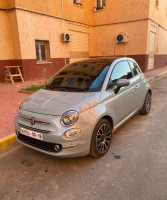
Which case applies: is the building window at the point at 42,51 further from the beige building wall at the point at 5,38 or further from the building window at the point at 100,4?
the building window at the point at 100,4

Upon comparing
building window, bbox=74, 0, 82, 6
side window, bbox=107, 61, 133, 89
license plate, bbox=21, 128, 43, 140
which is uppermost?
building window, bbox=74, 0, 82, 6

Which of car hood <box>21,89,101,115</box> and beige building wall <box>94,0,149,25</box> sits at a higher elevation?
beige building wall <box>94,0,149,25</box>

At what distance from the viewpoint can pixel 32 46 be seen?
10180 mm

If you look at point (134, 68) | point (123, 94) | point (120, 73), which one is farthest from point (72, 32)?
point (123, 94)

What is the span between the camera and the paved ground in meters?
2.16

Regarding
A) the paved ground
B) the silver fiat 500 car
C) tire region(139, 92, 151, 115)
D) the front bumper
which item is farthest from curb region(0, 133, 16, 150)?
tire region(139, 92, 151, 115)

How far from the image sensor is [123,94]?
3414 millimetres

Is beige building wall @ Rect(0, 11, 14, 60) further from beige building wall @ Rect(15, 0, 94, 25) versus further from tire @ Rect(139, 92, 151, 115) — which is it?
tire @ Rect(139, 92, 151, 115)

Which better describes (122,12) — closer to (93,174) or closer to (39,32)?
(39,32)

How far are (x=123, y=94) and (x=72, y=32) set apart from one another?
11.3 meters

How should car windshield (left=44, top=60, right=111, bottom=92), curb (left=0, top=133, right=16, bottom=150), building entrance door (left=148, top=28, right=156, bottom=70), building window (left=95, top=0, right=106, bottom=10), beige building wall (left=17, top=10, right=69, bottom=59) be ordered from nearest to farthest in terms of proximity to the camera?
car windshield (left=44, top=60, right=111, bottom=92), curb (left=0, top=133, right=16, bottom=150), beige building wall (left=17, top=10, right=69, bottom=59), building entrance door (left=148, top=28, right=156, bottom=70), building window (left=95, top=0, right=106, bottom=10)

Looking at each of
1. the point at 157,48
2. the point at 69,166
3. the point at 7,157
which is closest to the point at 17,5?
the point at 7,157

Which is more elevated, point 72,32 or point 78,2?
point 78,2

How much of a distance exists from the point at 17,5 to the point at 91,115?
9.09 m
